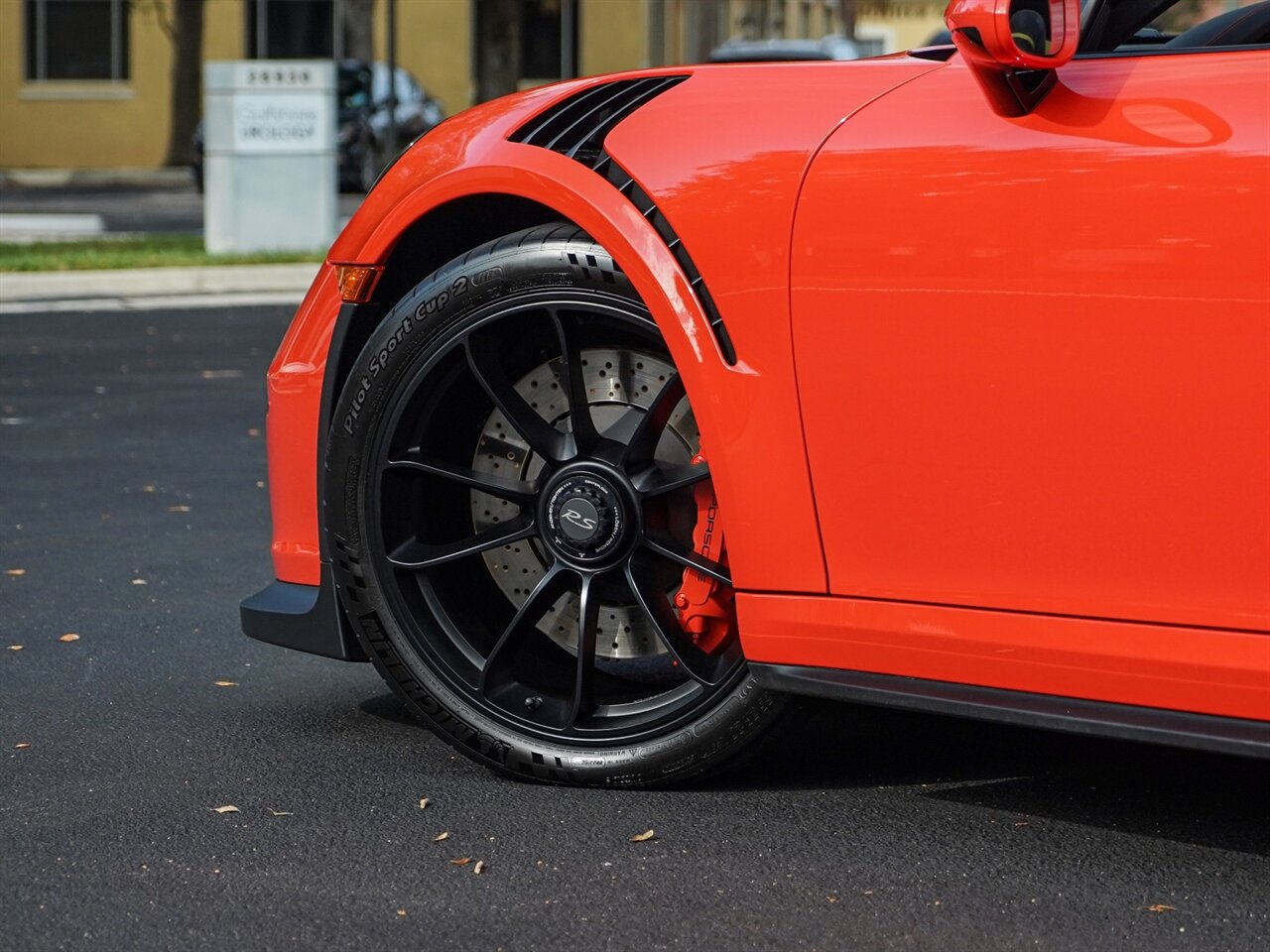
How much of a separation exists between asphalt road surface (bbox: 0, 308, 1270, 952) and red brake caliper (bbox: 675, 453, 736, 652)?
0.28 m

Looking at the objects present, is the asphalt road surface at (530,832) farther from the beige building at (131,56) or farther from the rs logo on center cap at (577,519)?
the beige building at (131,56)

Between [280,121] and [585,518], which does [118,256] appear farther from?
[585,518]

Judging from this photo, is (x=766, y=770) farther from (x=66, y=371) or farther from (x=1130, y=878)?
(x=66, y=371)

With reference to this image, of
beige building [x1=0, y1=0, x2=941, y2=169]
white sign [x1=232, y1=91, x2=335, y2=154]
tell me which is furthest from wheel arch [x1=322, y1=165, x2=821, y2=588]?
beige building [x1=0, y1=0, x2=941, y2=169]

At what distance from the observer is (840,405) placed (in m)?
3.07

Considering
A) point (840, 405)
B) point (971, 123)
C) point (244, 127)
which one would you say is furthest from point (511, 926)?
point (244, 127)

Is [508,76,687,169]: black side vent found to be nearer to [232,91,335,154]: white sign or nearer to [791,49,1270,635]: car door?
[791,49,1270,635]: car door

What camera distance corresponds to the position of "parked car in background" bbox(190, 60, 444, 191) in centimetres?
→ 2702

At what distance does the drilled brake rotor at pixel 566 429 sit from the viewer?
3.46 m

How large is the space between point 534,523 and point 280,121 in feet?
46.5

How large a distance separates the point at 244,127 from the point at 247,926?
14.8m

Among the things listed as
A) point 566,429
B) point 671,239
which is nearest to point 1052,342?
point 671,239

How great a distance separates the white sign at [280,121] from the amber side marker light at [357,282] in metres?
13.7

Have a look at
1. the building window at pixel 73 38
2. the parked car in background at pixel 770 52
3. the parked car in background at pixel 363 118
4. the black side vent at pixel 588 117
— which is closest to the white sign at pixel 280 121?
the parked car in background at pixel 770 52
